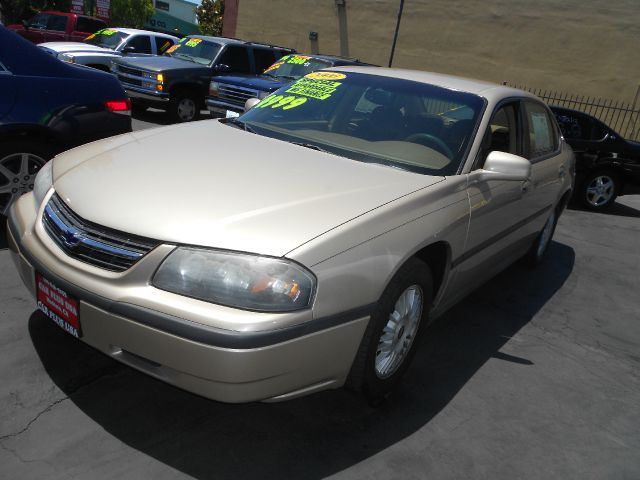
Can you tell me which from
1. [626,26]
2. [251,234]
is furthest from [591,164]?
[626,26]

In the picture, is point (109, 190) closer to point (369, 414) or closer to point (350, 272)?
point (350, 272)

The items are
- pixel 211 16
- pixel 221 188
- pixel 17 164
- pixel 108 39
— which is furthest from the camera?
pixel 211 16

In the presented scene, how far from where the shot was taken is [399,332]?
2945mm

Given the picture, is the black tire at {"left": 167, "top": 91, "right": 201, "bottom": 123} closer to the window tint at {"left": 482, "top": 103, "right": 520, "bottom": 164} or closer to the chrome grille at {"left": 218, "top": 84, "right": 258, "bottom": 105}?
the chrome grille at {"left": 218, "top": 84, "right": 258, "bottom": 105}

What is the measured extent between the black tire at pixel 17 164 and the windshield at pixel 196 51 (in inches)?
312

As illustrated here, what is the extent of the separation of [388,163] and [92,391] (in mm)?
1944

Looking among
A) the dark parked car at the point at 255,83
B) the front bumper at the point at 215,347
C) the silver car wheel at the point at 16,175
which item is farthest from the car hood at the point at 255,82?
the front bumper at the point at 215,347

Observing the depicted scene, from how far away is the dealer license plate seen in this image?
2.42 metres

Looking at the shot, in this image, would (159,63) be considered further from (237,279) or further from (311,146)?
(237,279)

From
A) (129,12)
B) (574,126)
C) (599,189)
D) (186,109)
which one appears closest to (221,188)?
(574,126)

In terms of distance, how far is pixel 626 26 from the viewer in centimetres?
1716

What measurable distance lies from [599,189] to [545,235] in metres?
4.27

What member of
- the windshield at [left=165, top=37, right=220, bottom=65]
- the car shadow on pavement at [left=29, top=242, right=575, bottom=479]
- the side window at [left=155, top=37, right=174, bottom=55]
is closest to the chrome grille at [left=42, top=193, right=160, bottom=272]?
the car shadow on pavement at [left=29, top=242, right=575, bottom=479]

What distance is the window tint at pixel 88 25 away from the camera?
17953mm
